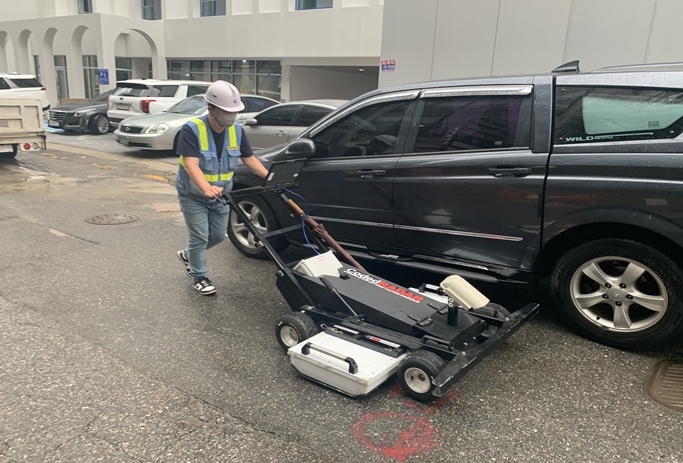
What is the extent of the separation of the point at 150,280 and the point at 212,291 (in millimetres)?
747

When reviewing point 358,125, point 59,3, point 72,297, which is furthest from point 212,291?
point 59,3

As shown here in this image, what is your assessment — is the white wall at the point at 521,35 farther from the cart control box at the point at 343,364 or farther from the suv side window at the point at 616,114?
the cart control box at the point at 343,364

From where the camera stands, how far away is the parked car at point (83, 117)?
16.7 meters

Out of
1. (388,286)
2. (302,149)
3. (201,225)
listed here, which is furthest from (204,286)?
(388,286)

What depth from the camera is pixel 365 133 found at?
4.55 meters

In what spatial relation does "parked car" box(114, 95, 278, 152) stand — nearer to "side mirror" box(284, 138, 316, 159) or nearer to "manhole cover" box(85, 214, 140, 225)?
"manhole cover" box(85, 214, 140, 225)

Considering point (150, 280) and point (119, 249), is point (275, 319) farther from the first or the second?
point (119, 249)

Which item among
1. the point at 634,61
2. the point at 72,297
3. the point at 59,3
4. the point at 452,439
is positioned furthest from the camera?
the point at 59,3

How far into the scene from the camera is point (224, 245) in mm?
6055

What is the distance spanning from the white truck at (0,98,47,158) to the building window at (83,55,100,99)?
57.7 ft

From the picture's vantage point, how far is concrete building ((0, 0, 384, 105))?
17.6 metres

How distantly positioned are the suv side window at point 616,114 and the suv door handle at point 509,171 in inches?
11.5

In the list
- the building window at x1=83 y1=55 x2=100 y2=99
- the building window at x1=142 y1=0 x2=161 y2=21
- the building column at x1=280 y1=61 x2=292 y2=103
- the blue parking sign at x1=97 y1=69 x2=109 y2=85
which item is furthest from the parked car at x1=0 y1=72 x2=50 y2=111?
the building column at x1=280 y1=61 x2=292 y2=103

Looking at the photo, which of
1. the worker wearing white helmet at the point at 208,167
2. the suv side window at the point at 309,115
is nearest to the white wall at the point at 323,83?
the suv side window at the point at 309,115
